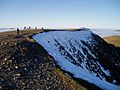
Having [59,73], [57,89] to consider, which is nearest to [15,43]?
[59,73]

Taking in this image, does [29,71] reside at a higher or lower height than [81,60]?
higher

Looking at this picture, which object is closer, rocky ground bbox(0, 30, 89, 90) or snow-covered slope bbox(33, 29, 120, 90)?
rocky ground bbox(0, 30, 89, 90)

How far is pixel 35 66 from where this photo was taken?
31266mm

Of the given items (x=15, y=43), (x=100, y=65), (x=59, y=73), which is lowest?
(x=100, y=65)

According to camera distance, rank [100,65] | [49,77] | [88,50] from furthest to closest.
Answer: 1. [88,50]
2. [100,65]
3. [49,77]

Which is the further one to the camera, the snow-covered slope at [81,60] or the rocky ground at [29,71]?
the snow-covered slope at [81,60]

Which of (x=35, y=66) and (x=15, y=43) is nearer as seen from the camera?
(x=35, y=66)

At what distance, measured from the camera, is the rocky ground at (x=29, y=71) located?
88.7 feet

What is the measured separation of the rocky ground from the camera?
1064 inches

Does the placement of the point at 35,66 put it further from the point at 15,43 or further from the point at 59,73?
the point at 15,43

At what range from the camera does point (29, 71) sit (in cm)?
2998

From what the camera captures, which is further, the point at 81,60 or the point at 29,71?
the point at 81,60

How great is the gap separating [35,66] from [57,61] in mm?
3920

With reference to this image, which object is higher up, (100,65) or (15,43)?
(15,43)
